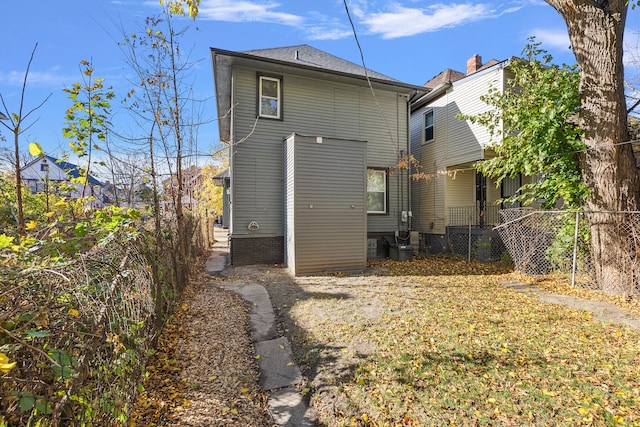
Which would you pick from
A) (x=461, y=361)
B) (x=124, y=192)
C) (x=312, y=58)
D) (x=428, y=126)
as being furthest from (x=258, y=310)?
(x=428, y=126)

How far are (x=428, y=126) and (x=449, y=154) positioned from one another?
76.5 inches

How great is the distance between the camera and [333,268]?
8406 mm

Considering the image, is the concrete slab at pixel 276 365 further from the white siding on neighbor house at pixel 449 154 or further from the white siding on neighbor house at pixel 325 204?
the white siding on neighbor house at pixel 449 154

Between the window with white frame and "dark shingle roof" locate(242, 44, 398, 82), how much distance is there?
3386mm

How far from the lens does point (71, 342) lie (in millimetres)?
1538

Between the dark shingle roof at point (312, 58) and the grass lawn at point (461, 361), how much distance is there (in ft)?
25.9

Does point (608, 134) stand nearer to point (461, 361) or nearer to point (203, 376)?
point (461, 361)

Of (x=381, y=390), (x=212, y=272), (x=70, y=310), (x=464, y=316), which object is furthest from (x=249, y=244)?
(x=70, y=310)

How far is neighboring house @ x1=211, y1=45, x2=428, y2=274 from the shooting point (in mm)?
8297

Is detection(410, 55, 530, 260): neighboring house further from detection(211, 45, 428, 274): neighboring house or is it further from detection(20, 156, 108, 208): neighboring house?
detection(20, 156, 108, 208): neighboring house

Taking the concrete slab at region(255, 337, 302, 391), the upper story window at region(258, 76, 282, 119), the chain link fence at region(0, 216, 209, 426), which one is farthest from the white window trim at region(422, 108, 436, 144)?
the chain link fence at region(0, 216, 209, 426)

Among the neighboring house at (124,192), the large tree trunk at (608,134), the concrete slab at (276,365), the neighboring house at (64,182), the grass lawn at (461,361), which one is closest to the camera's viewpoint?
the grass lawn at (461,361)

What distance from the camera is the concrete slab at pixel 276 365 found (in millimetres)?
3336

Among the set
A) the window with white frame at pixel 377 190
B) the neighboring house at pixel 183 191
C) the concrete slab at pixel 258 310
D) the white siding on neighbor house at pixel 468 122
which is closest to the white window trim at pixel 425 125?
the white siding on neighbor house at pixel 468 122
